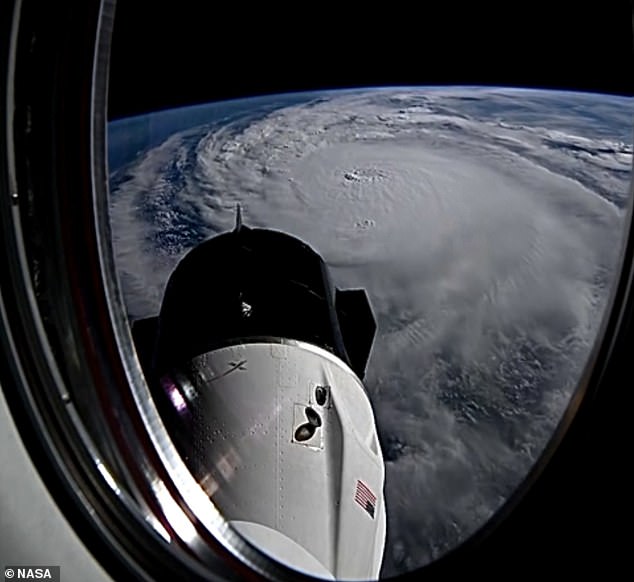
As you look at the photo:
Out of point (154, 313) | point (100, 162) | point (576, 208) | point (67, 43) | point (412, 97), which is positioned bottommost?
point (576, 208)

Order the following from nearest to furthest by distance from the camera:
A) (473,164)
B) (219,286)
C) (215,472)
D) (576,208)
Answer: (215,472) < (219,286) < (576,208) < (473,164)

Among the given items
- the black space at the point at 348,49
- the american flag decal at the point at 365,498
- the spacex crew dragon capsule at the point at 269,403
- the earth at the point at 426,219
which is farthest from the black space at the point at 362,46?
the american flag decal at the point at 365,498

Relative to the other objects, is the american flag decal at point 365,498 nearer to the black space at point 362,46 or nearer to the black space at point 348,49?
the black space at point 348,49

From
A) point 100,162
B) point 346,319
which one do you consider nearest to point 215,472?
point 100,162

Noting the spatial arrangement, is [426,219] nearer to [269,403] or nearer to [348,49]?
[348,49]

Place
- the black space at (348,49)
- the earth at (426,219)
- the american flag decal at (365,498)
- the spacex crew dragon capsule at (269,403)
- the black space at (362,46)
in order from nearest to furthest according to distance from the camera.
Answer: the spacex crew dragon capsule at (269,403)
the american flag decal at (365,498)
the black space at (348,49)
the earth at (426,219)
the black space at (362,46)

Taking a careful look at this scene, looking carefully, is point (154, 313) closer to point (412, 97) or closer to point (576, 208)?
point (576, 208)
